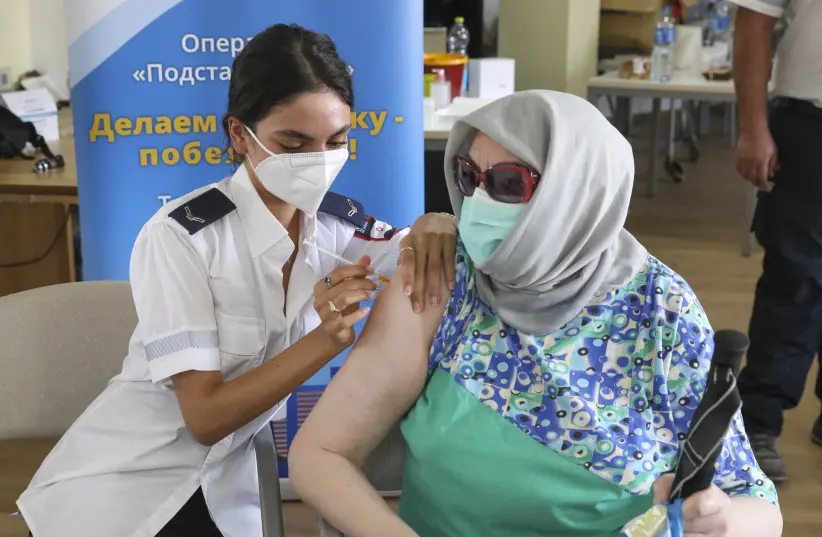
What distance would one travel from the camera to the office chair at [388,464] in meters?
1.53

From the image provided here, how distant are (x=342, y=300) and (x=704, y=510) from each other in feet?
1.88

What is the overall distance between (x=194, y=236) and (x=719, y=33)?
16.4 feet

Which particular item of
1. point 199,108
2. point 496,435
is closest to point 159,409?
point 496,435

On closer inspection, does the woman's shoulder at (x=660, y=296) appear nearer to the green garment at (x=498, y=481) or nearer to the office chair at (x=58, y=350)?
the green garment at (x=498, y=481)

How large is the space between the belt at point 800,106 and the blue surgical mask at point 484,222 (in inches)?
64.6

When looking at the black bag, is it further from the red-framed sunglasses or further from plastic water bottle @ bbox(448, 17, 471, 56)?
the red-framed sunglasses

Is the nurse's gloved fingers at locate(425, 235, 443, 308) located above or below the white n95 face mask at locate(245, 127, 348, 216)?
below

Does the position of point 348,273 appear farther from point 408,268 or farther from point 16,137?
point 16,137

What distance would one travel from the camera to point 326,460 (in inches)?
56.9

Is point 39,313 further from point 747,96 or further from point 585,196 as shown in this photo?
point 747,96

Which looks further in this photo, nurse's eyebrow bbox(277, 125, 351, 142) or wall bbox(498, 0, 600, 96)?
wall bbox(498, 0, 600, 96)

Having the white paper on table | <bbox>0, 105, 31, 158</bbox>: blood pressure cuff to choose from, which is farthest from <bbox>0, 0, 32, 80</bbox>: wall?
<bbox>0, 105, 31, 158</bbox>: blood pressure cuff

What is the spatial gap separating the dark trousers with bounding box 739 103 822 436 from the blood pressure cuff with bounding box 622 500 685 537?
178 centimetres

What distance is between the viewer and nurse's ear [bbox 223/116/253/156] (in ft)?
5.66
